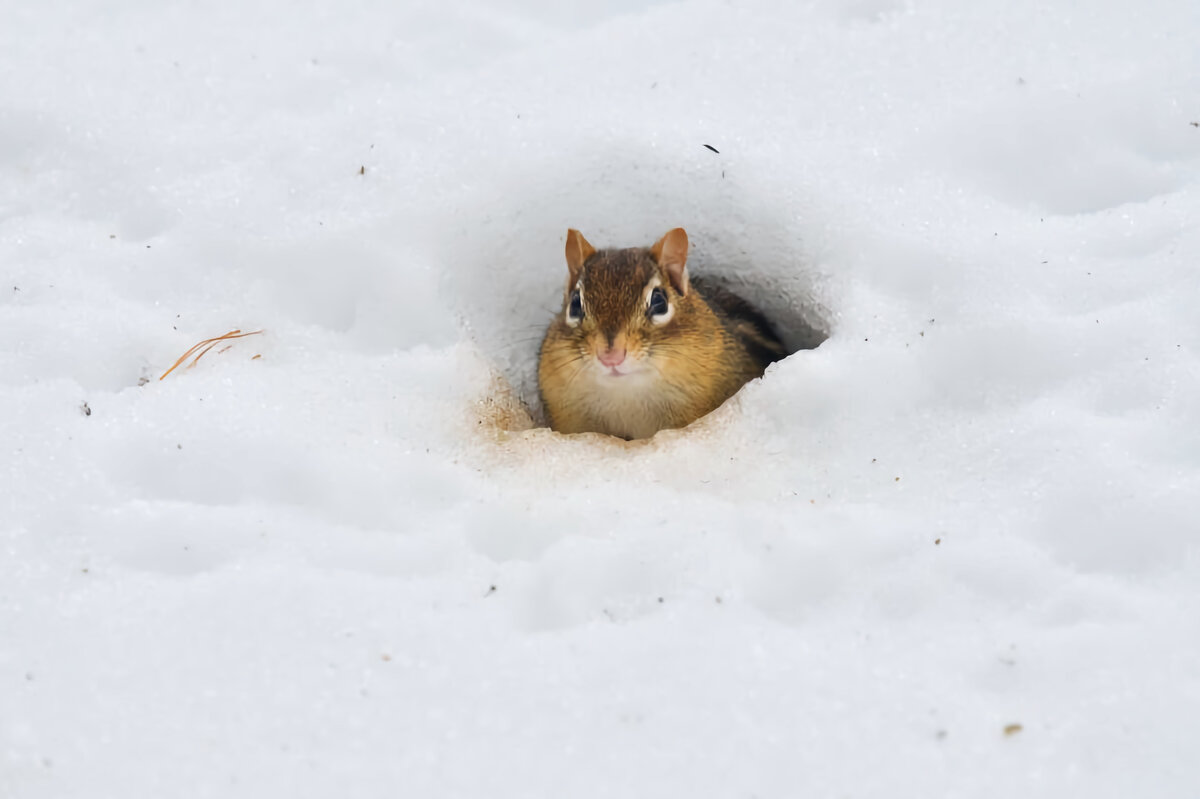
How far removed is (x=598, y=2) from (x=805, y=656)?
3.25m

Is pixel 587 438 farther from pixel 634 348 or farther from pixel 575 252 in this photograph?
pixel 575 252

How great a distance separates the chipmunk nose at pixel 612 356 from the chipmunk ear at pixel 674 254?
52 cm

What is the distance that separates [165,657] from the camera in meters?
2.12

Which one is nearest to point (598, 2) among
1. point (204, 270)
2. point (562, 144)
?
point (562, 144)

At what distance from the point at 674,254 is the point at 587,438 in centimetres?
79

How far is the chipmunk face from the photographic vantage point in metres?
3.29

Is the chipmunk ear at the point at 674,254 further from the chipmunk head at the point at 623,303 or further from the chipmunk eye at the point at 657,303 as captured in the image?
the chipmunk eye at the point at 657,303

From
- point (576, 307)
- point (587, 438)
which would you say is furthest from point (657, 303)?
point (587, 438)

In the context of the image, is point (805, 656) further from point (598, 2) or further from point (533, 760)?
point (598, 2)

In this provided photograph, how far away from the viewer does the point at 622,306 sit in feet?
11.0

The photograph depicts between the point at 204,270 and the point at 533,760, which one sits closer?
the point at 533,760

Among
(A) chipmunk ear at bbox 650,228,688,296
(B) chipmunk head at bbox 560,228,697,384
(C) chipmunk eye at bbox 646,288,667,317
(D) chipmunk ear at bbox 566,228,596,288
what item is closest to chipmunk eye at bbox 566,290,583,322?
(B) chipmunk head at bbox 560,228,697,384

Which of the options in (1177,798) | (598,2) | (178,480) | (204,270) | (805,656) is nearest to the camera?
(1177,798)

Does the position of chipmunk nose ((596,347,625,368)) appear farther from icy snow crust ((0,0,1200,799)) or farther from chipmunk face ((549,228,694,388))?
icy snow crust ((0,0,1200,799))
